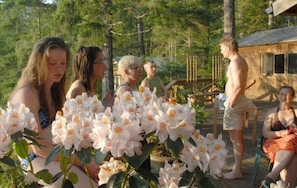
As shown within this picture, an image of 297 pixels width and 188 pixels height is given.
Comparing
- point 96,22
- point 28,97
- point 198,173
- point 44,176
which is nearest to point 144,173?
point 198,173

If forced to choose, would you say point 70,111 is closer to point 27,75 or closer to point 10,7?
point 27,75

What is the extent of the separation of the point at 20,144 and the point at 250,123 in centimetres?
706

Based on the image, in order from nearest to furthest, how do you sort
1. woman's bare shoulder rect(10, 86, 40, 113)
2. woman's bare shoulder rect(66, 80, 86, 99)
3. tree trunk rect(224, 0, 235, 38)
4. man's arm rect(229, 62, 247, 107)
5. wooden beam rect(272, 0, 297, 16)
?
woman's bare shoulder rect(10, 86, 40, 113) < woman's bare shoulder rect(66, 80, 86, 99) < wooden beam rect(272, 0, 297, 16) < man's arm rect(229, 62, 247, 107) < tree trunk rect(224, 0, 235, 38)

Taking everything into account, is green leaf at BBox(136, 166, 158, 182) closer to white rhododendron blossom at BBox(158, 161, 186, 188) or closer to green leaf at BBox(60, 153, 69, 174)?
white rhododendron blossom at BBox(158, 161, 186, 188)

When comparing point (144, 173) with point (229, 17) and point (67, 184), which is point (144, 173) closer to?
point (67, 184)

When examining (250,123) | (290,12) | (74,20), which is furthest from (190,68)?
(290,12)

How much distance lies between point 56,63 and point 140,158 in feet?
4.15

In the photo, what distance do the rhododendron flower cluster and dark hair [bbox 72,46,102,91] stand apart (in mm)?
1641

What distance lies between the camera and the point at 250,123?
7.67 meters

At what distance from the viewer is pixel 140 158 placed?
2.94 ft

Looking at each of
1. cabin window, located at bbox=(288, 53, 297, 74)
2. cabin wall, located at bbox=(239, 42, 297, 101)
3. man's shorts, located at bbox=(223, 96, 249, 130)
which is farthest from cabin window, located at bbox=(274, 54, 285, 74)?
man's shorts, located at bbox=(223, 96, 249, 130)

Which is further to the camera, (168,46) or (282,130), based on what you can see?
(168,46)

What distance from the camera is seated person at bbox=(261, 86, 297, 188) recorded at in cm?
307

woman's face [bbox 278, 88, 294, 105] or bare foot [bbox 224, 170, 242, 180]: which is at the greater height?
woman's face [bbox 278, 88, 294, 105]
